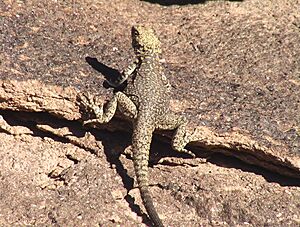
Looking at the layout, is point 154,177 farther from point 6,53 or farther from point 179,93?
point 6,53

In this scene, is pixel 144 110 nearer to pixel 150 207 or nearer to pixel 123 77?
pixel 123 77

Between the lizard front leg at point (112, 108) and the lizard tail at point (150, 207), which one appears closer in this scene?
the lizard tail at point (150, 207)

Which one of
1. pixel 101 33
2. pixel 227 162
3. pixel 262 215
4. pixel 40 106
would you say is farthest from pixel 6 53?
pixel 262 215

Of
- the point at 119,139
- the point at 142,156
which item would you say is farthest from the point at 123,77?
the point at 142,156

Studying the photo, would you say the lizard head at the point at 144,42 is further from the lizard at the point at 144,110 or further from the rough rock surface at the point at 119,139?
the rough rock surface at the point at 119,139

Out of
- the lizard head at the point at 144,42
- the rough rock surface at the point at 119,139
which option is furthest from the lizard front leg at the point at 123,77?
the lizard head at the point at 144,42

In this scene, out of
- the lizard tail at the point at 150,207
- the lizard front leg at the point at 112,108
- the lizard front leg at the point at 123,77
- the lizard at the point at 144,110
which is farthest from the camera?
the lizard front leg at the point at 123,77
